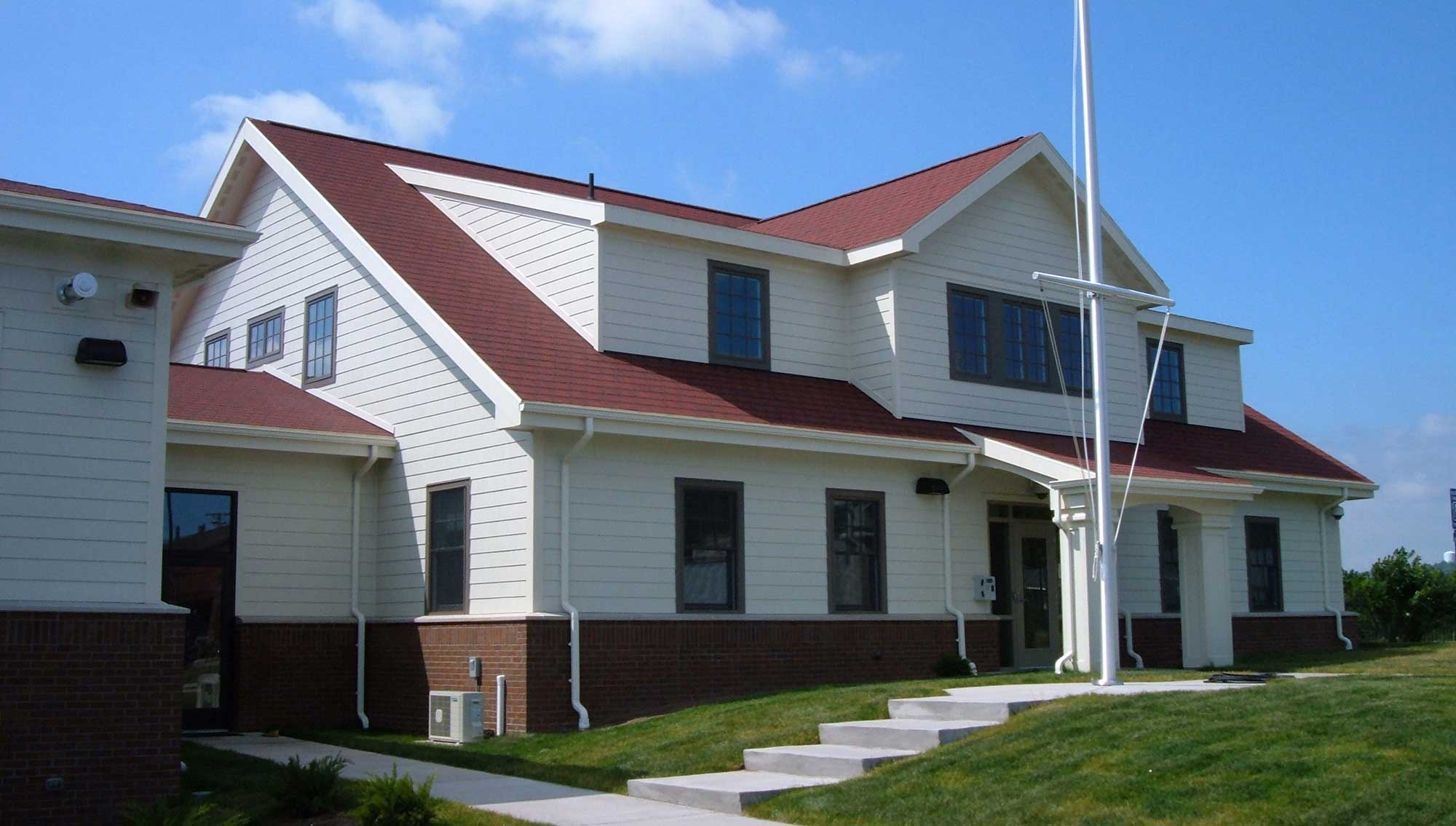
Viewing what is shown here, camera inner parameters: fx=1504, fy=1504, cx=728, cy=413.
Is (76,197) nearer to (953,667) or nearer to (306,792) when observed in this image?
(306,792)

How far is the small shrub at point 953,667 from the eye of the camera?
18.9 m

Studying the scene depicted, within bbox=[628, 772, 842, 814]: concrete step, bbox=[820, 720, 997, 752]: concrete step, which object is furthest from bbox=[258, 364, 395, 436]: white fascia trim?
bbox=[628, 772, 842, 814]: concrete step

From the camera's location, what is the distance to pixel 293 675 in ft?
57.4

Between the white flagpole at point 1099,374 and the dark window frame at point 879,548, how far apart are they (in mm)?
4057

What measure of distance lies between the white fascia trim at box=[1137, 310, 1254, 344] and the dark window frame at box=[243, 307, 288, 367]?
12.9 meters

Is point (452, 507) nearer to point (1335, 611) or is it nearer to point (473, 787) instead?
point (473, 787)

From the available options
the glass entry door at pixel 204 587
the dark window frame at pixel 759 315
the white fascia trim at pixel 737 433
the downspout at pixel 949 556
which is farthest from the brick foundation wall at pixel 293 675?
the downspout at pixel 949 556

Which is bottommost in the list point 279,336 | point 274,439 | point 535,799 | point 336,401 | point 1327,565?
point 535,799

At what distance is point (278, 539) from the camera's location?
57.8 feet

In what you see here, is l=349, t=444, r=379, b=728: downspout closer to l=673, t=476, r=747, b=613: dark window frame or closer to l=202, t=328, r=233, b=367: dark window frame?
l=673, t=476, r=747, b=613: dark window frame

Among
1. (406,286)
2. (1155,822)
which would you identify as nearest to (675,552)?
(406,286)

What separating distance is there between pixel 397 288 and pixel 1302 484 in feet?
48.4

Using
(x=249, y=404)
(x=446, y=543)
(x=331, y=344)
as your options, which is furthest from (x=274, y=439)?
(x=331, y=344)

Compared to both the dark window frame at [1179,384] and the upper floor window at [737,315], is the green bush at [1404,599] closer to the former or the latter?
the dark window frame at [1179,384]
